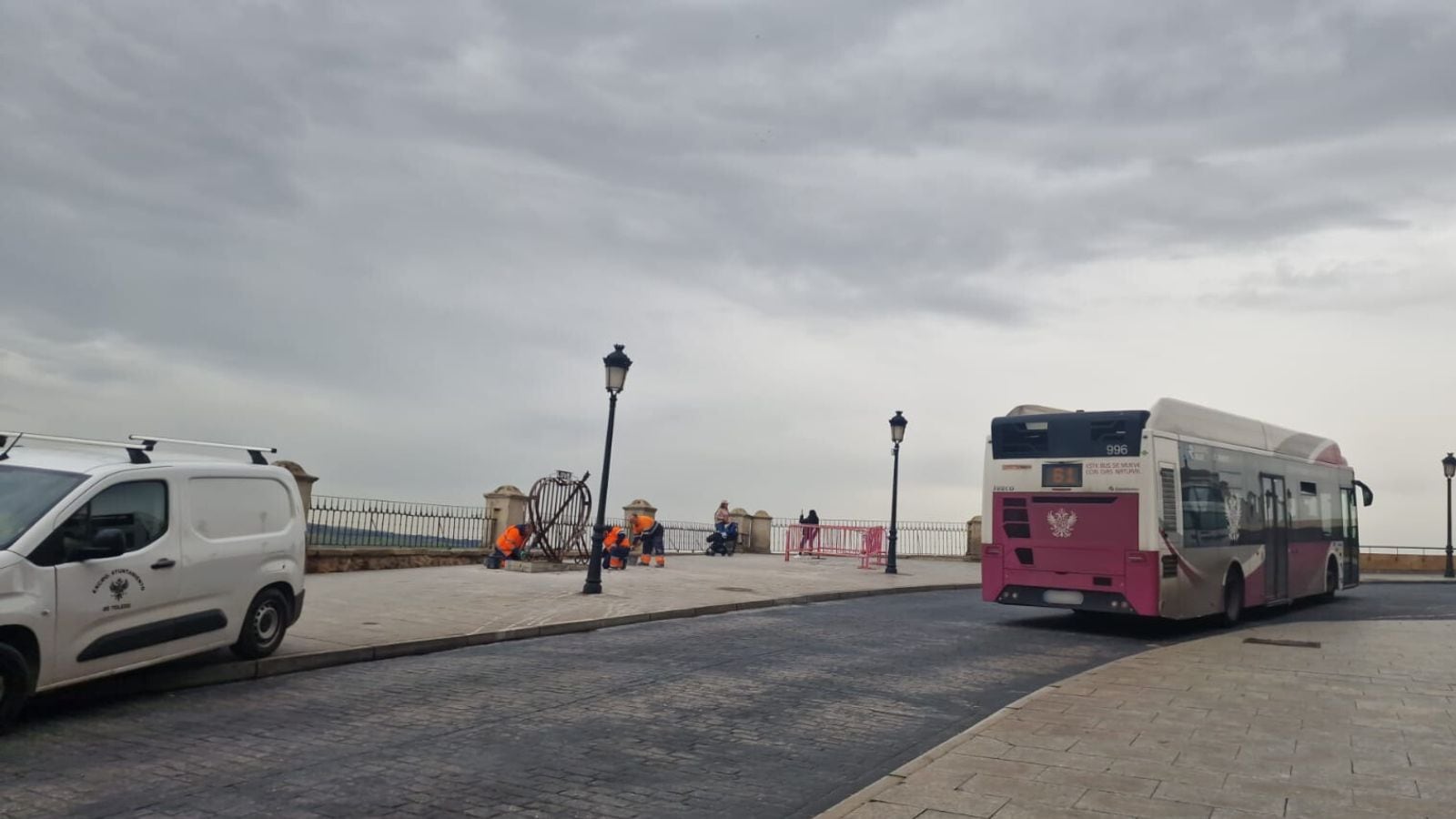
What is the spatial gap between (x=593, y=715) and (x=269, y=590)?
3762 millimetres

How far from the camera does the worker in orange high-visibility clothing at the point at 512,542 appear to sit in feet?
77.8

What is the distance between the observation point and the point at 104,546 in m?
7.68

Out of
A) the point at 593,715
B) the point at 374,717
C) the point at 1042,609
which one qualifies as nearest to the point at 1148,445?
the point at 1042,609

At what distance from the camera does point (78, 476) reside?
8047 millimetres

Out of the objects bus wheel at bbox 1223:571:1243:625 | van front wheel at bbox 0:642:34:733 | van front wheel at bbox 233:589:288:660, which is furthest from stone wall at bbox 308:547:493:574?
bus wheel at bbox 1223:571:1243:625

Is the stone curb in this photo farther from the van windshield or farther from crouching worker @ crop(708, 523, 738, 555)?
crouching worker @ crop(708, 523, 738, 555)

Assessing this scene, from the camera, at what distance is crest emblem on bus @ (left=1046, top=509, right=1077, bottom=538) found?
15.4 m

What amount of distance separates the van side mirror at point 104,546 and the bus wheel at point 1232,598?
48.7 feet

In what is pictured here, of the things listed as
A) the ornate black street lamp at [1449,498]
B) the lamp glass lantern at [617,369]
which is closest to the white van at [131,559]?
the lamp glass lantern at [617,369]

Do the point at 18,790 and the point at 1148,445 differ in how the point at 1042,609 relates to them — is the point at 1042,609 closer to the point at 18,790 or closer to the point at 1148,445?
the point at 1148,445

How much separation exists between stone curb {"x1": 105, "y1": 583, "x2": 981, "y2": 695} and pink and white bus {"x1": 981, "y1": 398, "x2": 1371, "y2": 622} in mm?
4613

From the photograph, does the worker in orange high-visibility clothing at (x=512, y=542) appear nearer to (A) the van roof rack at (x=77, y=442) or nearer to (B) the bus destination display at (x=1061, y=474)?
(B) the bus destination display at (x=1061, y=474)

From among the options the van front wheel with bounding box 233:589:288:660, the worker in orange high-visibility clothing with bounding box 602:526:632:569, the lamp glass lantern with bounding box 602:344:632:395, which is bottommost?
the van front wheel with bounding box 233:589:288:660

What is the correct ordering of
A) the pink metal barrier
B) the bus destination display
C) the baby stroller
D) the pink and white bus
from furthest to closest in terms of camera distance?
1. the pink metal barrier
2. the baby stroller
3. the bus destination display
4. the pink and white bus
